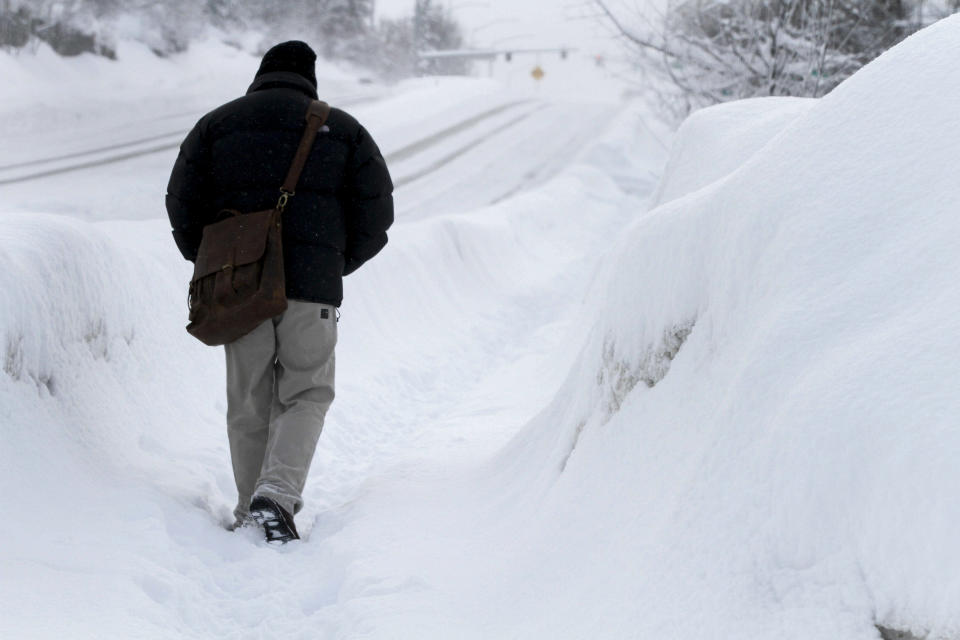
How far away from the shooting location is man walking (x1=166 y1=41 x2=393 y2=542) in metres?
3.74

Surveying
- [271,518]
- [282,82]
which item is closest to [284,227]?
[282,82]

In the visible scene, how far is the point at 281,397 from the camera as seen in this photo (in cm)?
386

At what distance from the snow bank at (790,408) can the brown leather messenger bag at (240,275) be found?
51.9 inches

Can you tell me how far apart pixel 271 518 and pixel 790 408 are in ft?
7.38

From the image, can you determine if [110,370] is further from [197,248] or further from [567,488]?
[567,488]

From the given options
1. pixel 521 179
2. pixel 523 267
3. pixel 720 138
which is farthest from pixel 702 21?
pixel 521 179

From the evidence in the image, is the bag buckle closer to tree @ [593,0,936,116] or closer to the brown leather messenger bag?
the brown leather messenger bag

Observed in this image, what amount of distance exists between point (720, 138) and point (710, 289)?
2.27 m

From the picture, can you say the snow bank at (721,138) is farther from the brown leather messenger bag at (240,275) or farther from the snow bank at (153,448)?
the brown leather messenger bag at (240,275)

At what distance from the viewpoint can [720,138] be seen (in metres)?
4.68

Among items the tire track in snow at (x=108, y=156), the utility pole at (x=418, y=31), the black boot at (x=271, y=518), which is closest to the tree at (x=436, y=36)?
the utility pole at (x=418, y=31)

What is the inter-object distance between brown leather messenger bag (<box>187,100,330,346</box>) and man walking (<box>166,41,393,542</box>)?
0.08 meters

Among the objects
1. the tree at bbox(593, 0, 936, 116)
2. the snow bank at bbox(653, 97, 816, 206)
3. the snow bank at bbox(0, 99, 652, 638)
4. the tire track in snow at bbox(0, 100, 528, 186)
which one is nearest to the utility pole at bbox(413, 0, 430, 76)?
the tire track in snow at bbox(0, 100, 528, 186)

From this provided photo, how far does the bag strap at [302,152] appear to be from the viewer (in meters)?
3.71
